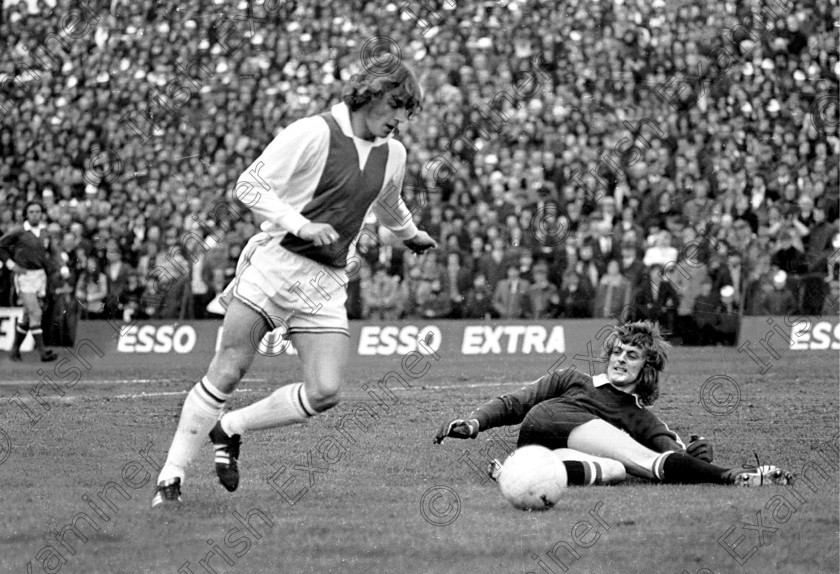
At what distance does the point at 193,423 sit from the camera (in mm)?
6871

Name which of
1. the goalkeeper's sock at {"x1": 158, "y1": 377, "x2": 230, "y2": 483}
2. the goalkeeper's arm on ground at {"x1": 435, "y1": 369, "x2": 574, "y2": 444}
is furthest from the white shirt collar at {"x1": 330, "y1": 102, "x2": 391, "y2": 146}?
the goalkeeper's arm on ground at {"x1": 435, "y1": 369, "x2": 574, "y2": 444}

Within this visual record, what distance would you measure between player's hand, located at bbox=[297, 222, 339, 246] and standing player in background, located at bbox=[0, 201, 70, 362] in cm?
1158

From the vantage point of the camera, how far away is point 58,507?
23.3ft

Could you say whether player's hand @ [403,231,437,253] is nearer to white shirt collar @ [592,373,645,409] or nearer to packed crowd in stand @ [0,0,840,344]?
white shirt collar @ [592,373,645,409]

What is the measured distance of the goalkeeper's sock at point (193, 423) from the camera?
22.5 ft

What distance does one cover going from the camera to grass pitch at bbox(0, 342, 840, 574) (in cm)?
599

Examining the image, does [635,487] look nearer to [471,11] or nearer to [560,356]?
[560,356]

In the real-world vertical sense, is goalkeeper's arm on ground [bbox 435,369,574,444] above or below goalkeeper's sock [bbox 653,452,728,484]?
above

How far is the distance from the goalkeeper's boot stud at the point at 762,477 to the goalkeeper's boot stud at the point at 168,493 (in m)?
3.14

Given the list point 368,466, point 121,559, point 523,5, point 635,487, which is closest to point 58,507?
point 121,559

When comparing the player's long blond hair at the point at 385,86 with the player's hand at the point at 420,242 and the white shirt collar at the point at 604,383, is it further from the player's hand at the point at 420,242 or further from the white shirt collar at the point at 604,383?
the white shirt collar at the point at 604,383

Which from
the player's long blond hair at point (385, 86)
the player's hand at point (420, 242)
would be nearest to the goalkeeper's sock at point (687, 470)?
the player's hand at point (420, 242)

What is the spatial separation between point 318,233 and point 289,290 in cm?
51

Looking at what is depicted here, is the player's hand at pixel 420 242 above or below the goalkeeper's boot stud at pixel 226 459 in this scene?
above
